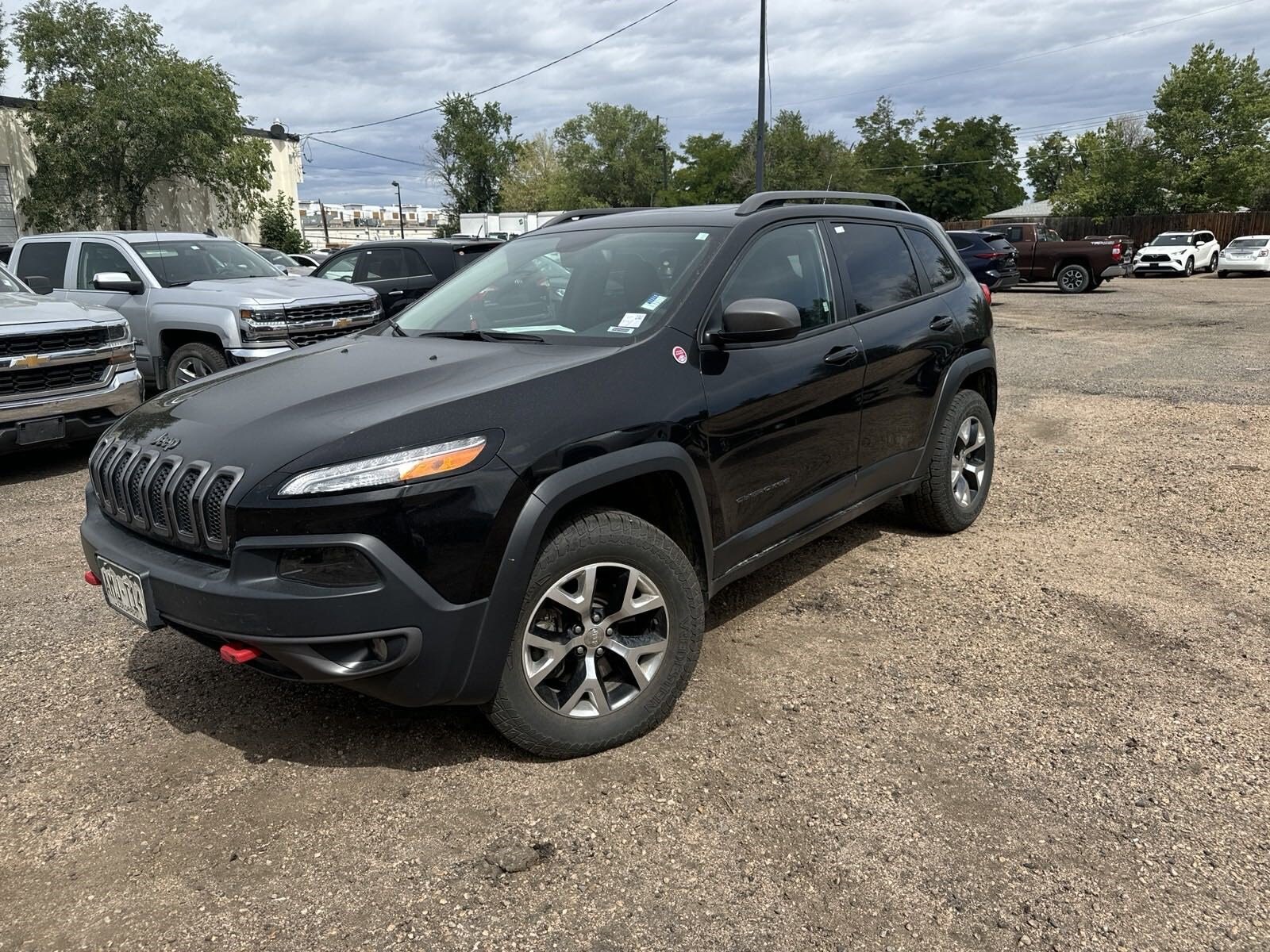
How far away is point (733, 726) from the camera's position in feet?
10.3

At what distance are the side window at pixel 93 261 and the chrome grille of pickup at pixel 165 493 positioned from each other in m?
6.91

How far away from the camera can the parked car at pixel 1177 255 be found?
29750 mm

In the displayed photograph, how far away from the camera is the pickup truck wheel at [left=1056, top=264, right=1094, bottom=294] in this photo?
22.5m

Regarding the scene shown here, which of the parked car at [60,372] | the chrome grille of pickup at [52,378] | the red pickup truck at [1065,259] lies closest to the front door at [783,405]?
the parked car at [60,372]

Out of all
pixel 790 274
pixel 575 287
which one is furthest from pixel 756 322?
pixel 575 287

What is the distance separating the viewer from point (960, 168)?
231 feet

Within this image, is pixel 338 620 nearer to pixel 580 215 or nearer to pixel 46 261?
pixel 580 215

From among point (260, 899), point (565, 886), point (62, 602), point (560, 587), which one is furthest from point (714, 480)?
point (62, 602)

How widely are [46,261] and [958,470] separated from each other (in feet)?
29.6

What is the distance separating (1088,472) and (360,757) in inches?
212

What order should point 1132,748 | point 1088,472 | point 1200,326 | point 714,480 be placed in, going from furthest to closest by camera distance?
point 1200,326 < point 1088,472 < point 714,480 < point 1132,748

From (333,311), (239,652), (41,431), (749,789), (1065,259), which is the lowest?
(749,789)

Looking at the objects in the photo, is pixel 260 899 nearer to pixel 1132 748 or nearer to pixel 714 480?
pixel 714 480

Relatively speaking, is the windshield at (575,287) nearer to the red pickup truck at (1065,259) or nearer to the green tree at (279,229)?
the red pickup truck at (1065,259)
